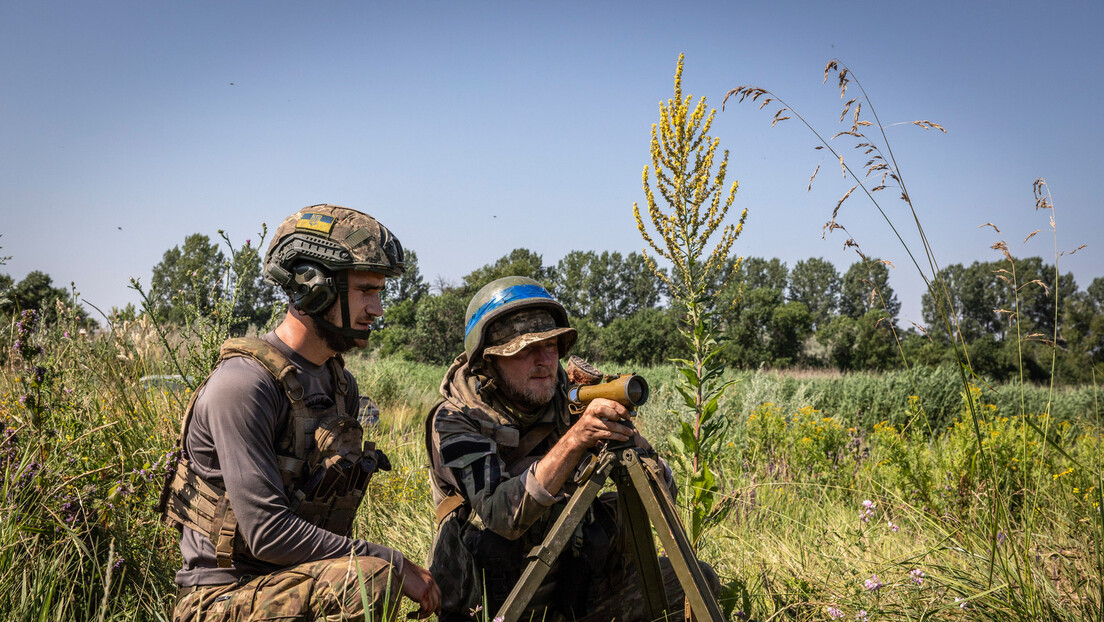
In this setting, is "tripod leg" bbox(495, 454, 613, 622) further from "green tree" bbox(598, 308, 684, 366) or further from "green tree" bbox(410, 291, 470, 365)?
"green tree" bbox(598, 308, 684, 366)

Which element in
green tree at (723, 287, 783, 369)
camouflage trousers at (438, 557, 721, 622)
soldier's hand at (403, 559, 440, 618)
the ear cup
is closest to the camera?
soldier's hand at (403, 559, 440, 618)

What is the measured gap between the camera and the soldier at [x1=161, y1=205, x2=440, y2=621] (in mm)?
2082

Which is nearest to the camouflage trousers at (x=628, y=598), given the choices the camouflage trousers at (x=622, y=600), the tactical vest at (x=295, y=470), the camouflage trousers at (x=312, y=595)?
the camouflage trousers at (x=622, y=600)

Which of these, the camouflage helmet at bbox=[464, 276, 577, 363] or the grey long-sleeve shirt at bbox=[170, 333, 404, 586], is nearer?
the grey long-sleeve shirt at bbox=[170, 333, 404, 586]

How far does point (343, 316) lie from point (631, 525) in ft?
4.54

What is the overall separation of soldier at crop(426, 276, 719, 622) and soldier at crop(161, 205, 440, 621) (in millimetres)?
319

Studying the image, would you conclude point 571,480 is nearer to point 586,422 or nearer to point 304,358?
point 586,422

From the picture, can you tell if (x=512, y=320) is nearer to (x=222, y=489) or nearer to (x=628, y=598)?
(x=222, y=489)

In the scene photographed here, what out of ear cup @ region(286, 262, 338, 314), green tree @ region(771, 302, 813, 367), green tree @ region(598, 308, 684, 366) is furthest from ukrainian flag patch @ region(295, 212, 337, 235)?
green tree @ region(771, 302, 813, 367)

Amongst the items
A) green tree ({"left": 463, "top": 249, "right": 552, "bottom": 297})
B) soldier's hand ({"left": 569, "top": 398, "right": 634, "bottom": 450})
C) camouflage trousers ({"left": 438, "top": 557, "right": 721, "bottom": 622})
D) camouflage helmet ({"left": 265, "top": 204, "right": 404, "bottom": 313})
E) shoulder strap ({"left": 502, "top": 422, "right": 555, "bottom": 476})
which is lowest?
camouflage trousers ({"left": 438, "top": 557, "right": 721, "bottom": 622})

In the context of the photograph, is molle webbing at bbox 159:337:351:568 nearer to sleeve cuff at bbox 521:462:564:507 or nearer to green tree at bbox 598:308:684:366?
sleeve cuff at bbox 521:462:564:507

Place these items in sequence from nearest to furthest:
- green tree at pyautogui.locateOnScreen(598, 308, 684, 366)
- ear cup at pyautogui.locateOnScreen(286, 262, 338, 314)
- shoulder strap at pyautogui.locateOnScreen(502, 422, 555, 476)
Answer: ear cup at pyautogui.locateOnScreen(286, 262, 338, 314) < shoulder strap at pyautogui.locateOnScreen(502, 422, 555, 476) < green tree at pyautogui.locateOnScreen(598, 308, 684, 366)

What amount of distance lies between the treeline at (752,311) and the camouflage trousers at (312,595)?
1.63 metres

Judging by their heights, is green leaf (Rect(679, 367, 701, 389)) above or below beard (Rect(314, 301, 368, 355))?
below
